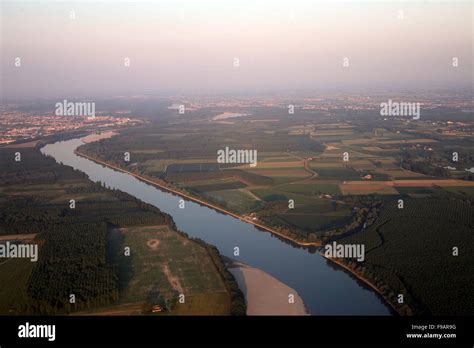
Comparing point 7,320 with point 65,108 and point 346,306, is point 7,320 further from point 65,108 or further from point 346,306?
point 65,108

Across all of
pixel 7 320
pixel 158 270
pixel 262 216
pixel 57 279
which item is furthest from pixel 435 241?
pixel 7 320

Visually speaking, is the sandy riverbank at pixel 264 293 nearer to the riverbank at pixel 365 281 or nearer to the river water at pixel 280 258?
the river water at pixel 280 258

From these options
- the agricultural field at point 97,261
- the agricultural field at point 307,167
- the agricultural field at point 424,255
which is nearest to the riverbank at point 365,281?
the agricultural field at point 424,255

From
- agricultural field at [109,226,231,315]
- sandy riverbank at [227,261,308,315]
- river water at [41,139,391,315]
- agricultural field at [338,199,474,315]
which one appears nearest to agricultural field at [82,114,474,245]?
river water at [41,139,391,315]

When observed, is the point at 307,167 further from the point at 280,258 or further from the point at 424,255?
the point at 424,255

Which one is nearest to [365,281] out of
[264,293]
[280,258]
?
[280,258]

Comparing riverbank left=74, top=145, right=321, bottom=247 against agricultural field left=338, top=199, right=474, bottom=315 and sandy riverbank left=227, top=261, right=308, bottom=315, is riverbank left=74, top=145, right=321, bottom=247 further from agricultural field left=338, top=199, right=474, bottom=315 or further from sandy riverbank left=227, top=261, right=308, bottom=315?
sandy riverbank left=227, top=261, right=308, bottom=315
